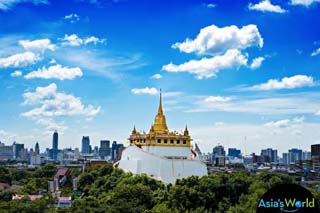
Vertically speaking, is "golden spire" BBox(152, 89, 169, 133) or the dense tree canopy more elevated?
"golden spire" BBox(152, 89, 169, 133)

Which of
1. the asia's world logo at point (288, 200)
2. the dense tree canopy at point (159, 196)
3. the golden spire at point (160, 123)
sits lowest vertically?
the dense tree canopy at point (159, 196)

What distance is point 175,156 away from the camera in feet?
177

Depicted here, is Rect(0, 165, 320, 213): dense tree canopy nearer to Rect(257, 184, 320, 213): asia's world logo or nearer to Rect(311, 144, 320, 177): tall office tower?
Rect(257, 184, 320, 213): asia's world logo

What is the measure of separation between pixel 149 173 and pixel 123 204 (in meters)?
17.4

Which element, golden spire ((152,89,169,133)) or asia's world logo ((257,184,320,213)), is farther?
golden spire ((152,89,169,133))

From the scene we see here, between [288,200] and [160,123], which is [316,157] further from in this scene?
[288,200]

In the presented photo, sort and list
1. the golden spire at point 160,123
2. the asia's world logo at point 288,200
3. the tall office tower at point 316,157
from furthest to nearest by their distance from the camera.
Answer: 1. the tall office tower at point 316,157
2. the golden spire at point 160,123
3. the asia's world logo at point 288,200

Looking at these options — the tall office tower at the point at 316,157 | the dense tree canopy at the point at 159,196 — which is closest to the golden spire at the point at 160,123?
the dense tree canopy at the point at 159,196

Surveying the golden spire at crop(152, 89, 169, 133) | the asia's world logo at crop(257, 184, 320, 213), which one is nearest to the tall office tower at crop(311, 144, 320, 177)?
the golden spire at crop(152, 89, 169, 133)

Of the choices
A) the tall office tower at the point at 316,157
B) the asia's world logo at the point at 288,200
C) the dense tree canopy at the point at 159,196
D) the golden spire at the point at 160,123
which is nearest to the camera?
the asia's world logo at the point at 288,200

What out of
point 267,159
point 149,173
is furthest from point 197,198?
point 267,159

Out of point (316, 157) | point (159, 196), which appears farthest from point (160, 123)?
point (316, 157)

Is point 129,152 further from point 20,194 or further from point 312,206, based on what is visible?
point 312,206

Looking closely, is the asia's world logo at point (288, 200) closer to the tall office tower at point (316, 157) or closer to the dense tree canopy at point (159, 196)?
the dense tree canopy at point (159, 196)
